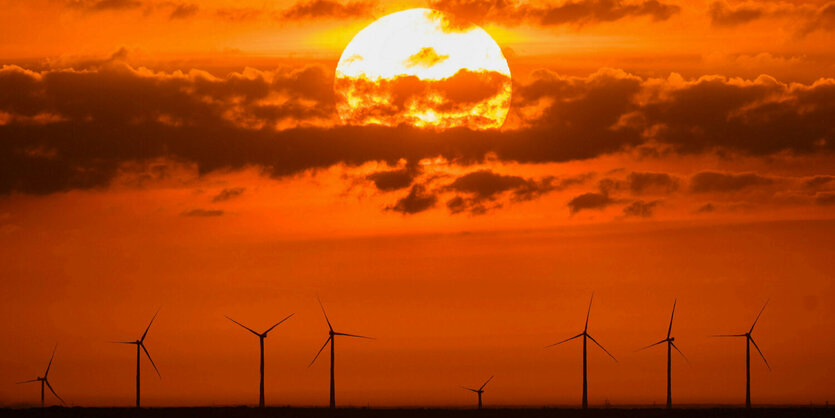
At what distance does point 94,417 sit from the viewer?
199 metres

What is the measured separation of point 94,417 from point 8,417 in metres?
12.1

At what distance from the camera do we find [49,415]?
19775 cm

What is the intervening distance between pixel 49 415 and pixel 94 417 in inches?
240

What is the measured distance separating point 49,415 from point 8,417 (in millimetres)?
6500

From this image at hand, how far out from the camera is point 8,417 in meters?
200
